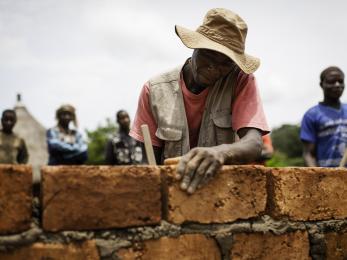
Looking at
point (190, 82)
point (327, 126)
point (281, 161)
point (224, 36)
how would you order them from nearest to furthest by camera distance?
point (224, 36), point (190, 82), point (327, 126), point (281, 161)

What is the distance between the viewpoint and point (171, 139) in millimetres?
2871

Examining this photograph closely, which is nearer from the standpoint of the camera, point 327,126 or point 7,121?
point 327,126

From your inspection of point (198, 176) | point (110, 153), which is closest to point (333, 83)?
point (110, 153)

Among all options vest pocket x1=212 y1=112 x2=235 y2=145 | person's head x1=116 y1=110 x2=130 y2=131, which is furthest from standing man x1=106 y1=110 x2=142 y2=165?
vest pocket x1=212 y1=112 x2=235 y2=145

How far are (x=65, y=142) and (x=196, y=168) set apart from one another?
168 inches

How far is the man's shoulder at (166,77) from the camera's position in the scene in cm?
297

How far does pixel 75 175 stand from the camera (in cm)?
194

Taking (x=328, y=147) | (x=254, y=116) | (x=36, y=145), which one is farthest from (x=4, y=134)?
(x=36, y=145)

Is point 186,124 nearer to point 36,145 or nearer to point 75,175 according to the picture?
point 75,175

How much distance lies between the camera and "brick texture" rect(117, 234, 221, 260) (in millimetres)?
2059

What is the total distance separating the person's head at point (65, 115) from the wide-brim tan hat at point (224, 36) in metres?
3.82

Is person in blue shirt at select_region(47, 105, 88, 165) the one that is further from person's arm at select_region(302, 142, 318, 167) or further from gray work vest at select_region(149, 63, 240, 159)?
gray work vest at select_region(149, 63, 240, 159)

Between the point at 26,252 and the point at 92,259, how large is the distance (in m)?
0.27

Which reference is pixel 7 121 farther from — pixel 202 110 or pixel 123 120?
pixel 202 110
